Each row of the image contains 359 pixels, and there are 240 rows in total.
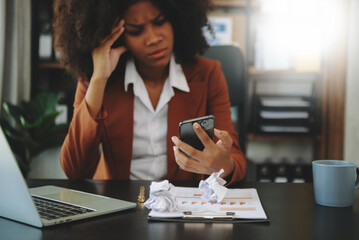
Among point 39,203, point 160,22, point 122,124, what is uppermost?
point 160,22

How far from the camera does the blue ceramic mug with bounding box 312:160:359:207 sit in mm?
771

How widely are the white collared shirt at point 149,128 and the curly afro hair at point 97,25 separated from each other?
5.2 inches

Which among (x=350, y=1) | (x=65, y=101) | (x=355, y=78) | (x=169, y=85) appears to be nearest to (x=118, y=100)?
(x=169, y=85)

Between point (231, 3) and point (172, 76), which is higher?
point (231, 3)

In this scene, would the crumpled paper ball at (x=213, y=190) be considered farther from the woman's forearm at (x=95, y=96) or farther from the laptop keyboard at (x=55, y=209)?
the woman's forearm at (x=95, y=96)

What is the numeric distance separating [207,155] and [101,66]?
0.49 meters

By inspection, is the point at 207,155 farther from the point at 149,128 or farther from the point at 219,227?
the point at 149,128

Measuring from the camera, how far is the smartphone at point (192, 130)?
0.85 m

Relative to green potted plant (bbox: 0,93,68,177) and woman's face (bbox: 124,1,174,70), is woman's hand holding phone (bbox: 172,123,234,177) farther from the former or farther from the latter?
green potted plant (bbox: 0,93,68,177)

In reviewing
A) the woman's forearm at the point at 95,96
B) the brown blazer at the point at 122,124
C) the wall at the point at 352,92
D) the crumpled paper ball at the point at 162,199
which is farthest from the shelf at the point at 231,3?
the crumpled paper ball at the point at 162,199

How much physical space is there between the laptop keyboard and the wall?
78.0 inches

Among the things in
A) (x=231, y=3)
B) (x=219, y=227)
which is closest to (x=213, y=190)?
(x=219, y=227)

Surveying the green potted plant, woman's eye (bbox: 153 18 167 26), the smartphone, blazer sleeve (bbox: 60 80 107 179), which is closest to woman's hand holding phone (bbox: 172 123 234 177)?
the smartphone

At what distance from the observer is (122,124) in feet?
4.25
